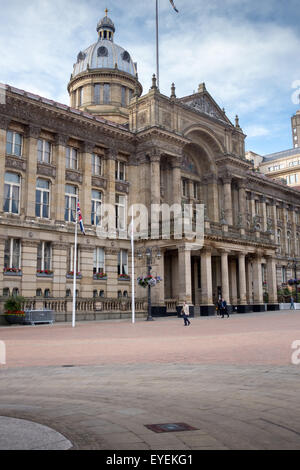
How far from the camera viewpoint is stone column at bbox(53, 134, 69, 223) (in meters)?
38.8

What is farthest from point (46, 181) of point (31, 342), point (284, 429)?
point (284, 429)

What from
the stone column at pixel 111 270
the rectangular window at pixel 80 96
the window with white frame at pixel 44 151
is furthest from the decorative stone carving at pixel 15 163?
the rectangular window at pixel 80 96

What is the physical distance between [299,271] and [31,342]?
2371 inches

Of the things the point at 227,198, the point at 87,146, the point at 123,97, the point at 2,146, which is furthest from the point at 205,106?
the point at 2,146

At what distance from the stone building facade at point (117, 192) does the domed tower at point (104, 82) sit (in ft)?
0.73

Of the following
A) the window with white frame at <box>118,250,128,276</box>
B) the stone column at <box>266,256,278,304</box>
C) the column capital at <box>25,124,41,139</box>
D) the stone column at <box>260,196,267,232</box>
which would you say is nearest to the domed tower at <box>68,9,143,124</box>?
the column capital at <box>25,124,41,139</box>

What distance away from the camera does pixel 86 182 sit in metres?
41.4

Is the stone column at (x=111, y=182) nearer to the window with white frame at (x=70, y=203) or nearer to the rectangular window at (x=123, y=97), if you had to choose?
the window with white frame at (x=70, y=203)

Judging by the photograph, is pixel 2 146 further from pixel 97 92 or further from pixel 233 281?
pixel 233 281

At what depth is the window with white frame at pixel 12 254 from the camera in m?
35.1

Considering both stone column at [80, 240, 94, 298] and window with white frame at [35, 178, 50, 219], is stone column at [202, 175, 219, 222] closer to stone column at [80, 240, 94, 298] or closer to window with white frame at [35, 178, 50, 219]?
stone column at [80, 240, 94, 298]

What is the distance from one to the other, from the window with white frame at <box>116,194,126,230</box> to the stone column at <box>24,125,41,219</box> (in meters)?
9.96
